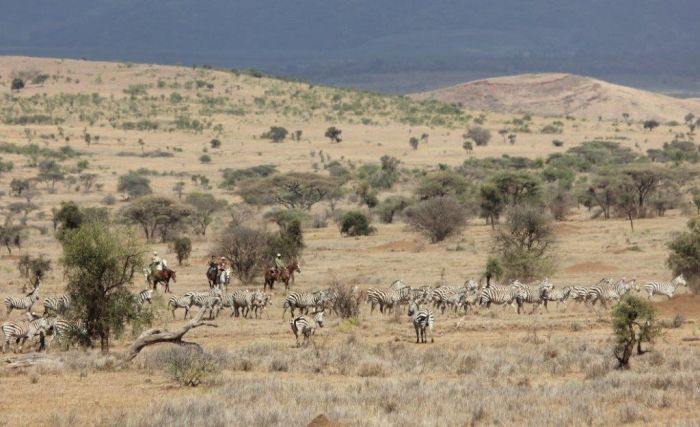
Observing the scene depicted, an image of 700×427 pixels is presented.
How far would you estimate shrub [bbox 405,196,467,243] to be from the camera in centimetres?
5431

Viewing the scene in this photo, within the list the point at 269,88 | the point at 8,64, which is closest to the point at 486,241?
the point at 269,88

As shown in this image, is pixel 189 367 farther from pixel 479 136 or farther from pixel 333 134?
pixel 479 136

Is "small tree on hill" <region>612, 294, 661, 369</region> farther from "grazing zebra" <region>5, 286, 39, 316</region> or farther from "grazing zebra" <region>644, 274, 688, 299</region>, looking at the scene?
"grazing zebra" <region>5, 286, 39, 316</region>

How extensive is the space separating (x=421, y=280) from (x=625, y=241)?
570 inches

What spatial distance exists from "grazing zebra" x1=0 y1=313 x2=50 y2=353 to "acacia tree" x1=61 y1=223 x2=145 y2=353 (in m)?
0.72

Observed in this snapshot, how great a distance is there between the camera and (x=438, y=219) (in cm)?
5428

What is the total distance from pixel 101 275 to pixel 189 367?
536 cm

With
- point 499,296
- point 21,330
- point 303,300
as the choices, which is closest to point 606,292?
point 499,296

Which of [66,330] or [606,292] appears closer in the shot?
[66,330]

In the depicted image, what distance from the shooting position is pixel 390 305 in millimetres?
31906

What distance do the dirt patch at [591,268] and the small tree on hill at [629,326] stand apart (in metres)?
17.8

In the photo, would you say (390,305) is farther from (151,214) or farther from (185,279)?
(151,214)

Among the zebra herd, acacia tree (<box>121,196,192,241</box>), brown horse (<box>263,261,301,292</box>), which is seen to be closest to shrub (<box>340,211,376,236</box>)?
acacia tree (<box>121,196,192,241</box>)

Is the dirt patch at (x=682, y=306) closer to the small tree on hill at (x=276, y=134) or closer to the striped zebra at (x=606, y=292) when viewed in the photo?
the striped zebra at (x=606, y=292)
